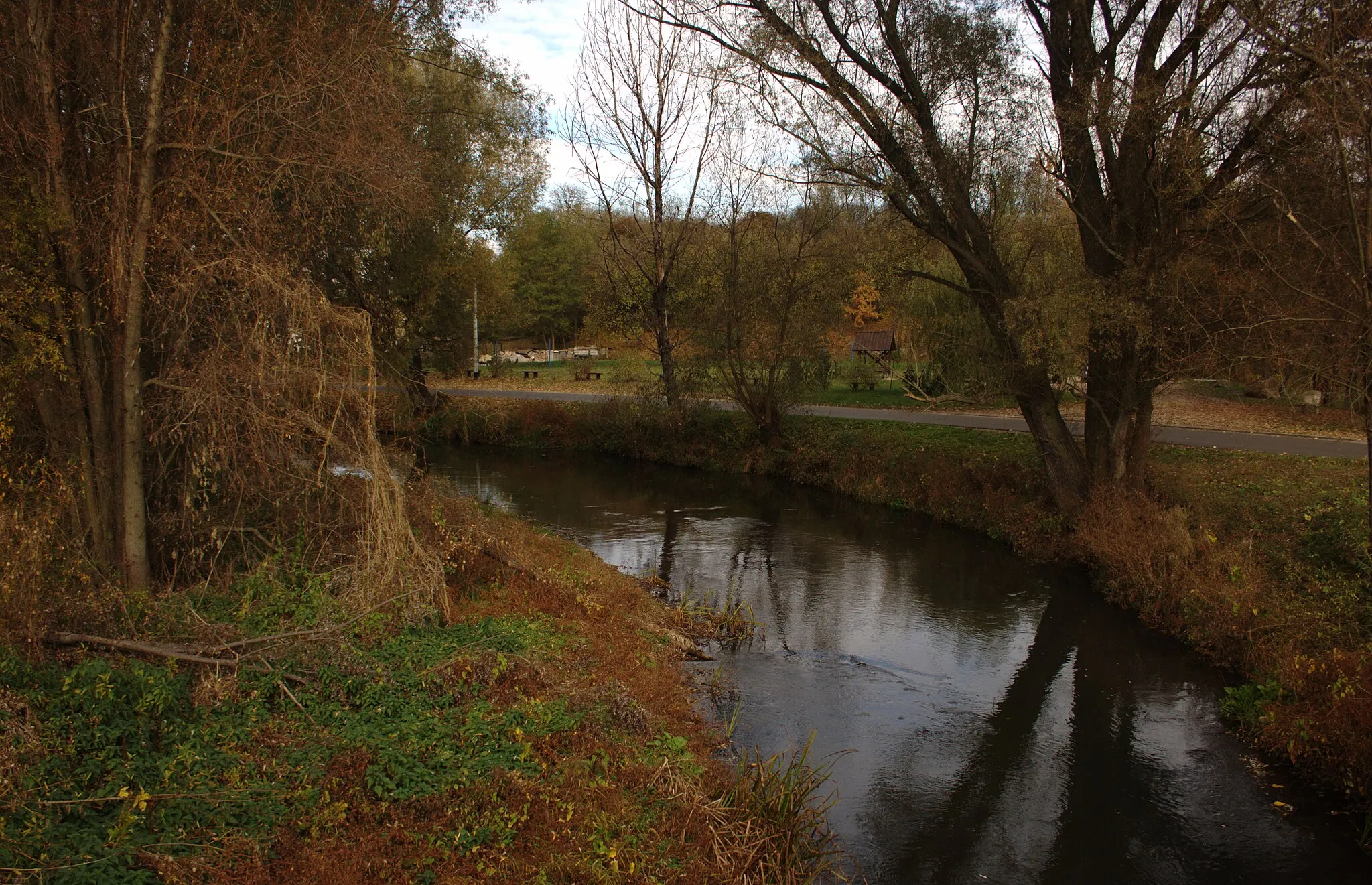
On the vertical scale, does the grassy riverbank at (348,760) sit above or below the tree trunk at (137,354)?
below

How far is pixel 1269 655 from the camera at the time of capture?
32.7 ft

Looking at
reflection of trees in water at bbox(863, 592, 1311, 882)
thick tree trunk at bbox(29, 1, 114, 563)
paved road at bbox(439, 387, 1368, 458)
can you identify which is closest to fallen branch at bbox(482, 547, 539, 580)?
thick tree trunk at bbox(29, 1, 114, 563)

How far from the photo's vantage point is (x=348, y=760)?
20.2 ft

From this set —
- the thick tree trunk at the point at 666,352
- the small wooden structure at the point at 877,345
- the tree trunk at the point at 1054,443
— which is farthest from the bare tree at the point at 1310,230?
the small wooden structure at the point at 877,345

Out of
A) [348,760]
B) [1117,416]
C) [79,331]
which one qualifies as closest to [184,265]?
[79,331]

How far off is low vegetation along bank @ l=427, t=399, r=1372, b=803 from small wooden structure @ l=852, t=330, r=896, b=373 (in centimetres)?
960

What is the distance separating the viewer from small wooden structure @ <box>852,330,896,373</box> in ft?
110

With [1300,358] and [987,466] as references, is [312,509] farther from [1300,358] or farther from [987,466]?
[987,466]

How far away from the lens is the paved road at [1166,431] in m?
17.7

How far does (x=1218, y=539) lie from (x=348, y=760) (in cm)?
1156

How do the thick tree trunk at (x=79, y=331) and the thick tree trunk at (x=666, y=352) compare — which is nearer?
the thick tree trunk at (x=79, y=331)

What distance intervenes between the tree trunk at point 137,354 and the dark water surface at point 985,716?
19.1 feet

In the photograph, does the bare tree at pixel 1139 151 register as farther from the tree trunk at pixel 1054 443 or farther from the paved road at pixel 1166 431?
the paved road at pixel 1166 431

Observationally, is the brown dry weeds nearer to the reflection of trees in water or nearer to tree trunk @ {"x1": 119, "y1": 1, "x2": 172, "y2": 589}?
the reflection of trees in water
